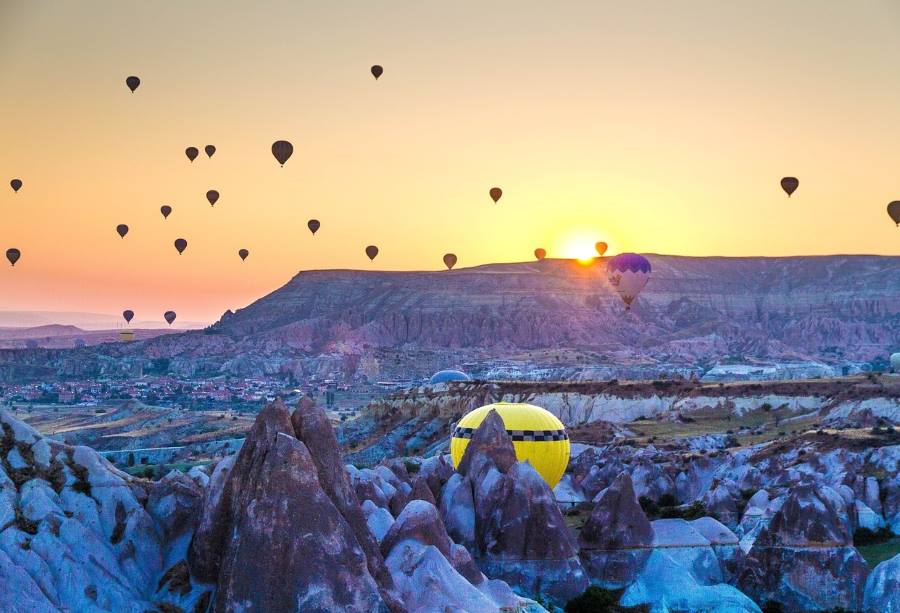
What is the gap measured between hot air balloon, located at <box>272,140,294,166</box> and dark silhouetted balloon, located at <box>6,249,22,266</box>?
34.1 m

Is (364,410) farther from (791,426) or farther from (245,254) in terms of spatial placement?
(791,426)

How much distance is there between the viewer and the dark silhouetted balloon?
296ft

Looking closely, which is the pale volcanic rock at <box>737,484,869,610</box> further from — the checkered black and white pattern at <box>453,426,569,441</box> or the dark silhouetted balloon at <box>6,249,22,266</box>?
the dark silhouetted balloon at <box>6,249,22,266</box>

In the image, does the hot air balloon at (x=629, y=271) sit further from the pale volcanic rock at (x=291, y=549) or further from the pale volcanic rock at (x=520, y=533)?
the pale volcanic rock at (x=291, y=549)

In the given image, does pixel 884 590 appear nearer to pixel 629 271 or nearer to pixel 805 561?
pixel 805 561

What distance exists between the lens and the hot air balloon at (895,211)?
76.6m

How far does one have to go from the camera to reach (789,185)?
257 feet

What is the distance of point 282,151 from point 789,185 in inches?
1355

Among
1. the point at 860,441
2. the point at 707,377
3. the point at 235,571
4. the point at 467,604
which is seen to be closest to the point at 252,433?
the point at 235,571

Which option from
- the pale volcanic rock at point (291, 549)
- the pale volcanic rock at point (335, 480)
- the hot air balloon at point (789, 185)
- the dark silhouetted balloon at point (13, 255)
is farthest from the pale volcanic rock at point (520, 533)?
the dark silhouetted balloon at point (13, 255)

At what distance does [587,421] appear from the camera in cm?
10800

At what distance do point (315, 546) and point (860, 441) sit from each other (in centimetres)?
4845

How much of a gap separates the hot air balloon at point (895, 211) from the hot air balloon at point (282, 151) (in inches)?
1556

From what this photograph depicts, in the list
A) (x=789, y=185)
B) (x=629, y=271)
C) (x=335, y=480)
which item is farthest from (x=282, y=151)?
(x=629, y=271)
